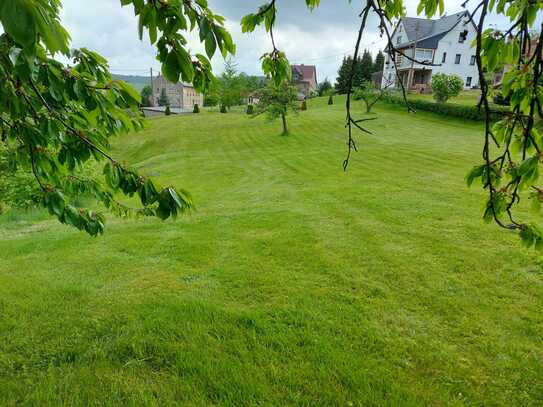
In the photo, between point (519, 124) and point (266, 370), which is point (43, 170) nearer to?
point (266, 370)

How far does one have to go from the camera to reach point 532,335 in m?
2.57

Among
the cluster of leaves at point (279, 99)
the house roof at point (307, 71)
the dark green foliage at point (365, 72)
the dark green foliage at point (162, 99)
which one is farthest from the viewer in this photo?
the house roof at point (307, 71)

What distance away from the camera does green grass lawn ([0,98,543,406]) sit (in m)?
2.09

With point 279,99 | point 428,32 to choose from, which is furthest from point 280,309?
point 428,32

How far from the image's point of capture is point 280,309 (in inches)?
115

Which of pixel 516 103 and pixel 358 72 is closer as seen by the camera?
pixel 516 103

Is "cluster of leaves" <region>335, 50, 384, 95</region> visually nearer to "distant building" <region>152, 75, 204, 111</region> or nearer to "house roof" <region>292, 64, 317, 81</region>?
"house roof" <region>292, 64, 317, 81</region>

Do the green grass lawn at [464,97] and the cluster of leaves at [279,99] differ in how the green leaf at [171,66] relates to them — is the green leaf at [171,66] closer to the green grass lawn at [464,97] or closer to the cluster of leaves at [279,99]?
the cluster of leaves at [279,99]

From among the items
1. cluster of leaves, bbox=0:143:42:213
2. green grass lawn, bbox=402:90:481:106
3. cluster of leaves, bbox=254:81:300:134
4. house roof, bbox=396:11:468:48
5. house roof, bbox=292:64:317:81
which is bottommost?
cluster of leaves, bbox=0:143:42:213

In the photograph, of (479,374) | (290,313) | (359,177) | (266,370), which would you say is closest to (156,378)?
(266,370)

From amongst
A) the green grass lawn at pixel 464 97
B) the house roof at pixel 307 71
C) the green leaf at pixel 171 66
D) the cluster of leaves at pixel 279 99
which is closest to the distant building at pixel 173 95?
the house roof at pixel 307 71

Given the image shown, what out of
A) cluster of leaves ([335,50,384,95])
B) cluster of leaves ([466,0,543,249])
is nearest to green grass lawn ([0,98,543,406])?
cluster of leaves ([466,0,543,249])

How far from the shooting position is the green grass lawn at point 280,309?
6.87 feet

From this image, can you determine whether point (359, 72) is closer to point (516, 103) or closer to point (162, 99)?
point (516, 103)
